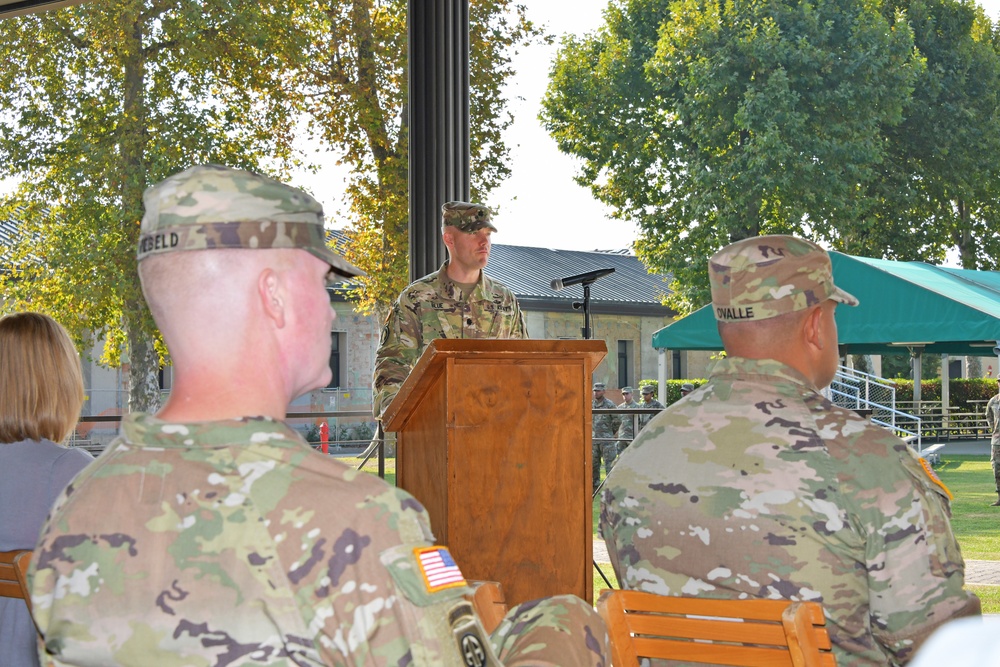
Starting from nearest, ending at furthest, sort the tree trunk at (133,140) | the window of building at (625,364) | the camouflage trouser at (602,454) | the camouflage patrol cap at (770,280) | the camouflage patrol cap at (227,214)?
the camouflage patrol cap at (227,214) → the camouflage patrol cap at (770,280) → the camouflage trouser at (602,454) → the tree trunk at (133,140) → the window of building at (625,364)

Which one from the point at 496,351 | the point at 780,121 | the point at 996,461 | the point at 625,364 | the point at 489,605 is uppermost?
the point at 780,121

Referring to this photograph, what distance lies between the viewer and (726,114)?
49.8 feet

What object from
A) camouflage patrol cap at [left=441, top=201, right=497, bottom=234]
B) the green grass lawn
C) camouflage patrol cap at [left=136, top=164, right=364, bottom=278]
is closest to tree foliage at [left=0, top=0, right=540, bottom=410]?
the green grass lawn

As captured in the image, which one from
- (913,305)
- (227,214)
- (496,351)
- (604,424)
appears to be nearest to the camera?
(227,214)

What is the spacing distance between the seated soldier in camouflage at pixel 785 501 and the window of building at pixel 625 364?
19.5m

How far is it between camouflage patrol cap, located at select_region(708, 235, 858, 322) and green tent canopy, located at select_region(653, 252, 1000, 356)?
4810mm

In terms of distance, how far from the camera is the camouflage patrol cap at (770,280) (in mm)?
1885

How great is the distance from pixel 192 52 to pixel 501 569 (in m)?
11.5

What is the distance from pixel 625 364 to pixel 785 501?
64.7 feet

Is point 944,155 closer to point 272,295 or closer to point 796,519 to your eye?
point 796,519

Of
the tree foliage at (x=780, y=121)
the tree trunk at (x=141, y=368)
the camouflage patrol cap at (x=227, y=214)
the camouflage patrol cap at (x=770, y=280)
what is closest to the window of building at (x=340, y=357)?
the tree trunk at (x=141, y=368)

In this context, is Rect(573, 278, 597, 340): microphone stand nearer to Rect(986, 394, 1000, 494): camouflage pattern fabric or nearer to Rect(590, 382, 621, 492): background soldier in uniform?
Rect(986, 394, 1000, 494): camouflage pattern fabric

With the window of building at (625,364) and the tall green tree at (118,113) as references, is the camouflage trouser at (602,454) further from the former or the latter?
the window of building at (625,364)

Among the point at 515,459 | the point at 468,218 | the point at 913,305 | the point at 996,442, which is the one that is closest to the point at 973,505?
the point at 996,442
